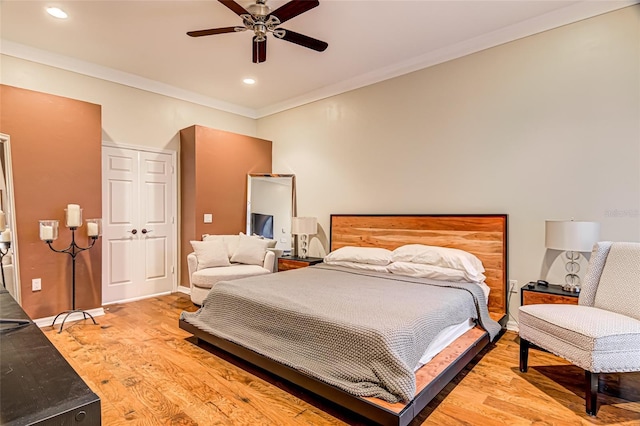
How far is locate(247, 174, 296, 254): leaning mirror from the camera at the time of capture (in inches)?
207

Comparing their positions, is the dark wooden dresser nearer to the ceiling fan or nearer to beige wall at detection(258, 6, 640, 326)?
the ceiling fan

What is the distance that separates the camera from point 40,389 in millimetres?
693

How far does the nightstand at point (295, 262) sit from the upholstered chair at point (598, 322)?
2.62 m

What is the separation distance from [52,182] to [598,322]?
15.8 feet

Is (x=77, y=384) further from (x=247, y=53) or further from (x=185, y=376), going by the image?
(x=247, y=53)

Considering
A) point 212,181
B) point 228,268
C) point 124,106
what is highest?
point 124,106

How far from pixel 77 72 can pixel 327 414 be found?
457 cm

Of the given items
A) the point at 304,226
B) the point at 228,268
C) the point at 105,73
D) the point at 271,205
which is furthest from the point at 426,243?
the point at 105,73

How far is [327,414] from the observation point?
2014 millimetres

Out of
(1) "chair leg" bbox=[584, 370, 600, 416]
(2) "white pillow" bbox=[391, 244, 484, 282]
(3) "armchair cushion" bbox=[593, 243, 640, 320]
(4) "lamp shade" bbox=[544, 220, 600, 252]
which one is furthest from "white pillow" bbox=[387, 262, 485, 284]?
(1) "chair leg" bbox=[584, 370, 600, 416]

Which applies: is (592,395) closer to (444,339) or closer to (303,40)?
(444,339)

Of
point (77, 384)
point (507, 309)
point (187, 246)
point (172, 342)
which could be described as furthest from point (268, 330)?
point (187, 246)

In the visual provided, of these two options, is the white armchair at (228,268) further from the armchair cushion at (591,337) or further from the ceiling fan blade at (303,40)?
the armchair cushion at (591,337)

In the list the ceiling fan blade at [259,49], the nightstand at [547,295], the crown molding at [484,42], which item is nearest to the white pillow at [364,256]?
the nightstand at [547,295]
